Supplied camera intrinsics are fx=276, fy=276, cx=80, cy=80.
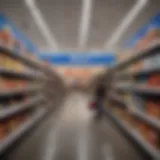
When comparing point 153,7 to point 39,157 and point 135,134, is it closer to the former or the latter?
point 135,134

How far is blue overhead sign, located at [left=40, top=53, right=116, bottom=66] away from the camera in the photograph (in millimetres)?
16906

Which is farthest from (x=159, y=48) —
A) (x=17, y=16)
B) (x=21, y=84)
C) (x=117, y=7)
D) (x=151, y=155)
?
(x=17, y=16)

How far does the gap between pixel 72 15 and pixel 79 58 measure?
9.63 metres

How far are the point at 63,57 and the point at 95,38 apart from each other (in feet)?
17.6

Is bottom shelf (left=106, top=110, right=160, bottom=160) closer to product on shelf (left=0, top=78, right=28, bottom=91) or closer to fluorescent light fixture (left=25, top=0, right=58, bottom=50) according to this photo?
product on shelf (left=0, top=78, right=28, bottom=91)

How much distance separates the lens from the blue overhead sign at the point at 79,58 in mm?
16906

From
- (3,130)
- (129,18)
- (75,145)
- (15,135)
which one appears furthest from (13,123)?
(129,18)

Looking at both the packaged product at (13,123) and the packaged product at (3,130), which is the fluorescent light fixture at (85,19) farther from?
the packaged product at (3,130)

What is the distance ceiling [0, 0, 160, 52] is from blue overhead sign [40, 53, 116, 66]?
550 cm

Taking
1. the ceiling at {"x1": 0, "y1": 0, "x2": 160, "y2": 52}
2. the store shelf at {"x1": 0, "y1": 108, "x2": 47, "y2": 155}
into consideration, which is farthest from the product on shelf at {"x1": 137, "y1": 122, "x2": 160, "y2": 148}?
the ceiling at {"x1": 0, "y1": 0, "x2": 160, "y2": 52}

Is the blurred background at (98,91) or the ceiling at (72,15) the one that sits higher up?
the ceiling at (72,15)

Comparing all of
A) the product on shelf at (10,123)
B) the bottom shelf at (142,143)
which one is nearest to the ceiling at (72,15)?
the product on shelf at (10,123)

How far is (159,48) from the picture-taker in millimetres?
3479

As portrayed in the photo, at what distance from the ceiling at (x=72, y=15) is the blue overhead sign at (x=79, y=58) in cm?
550
